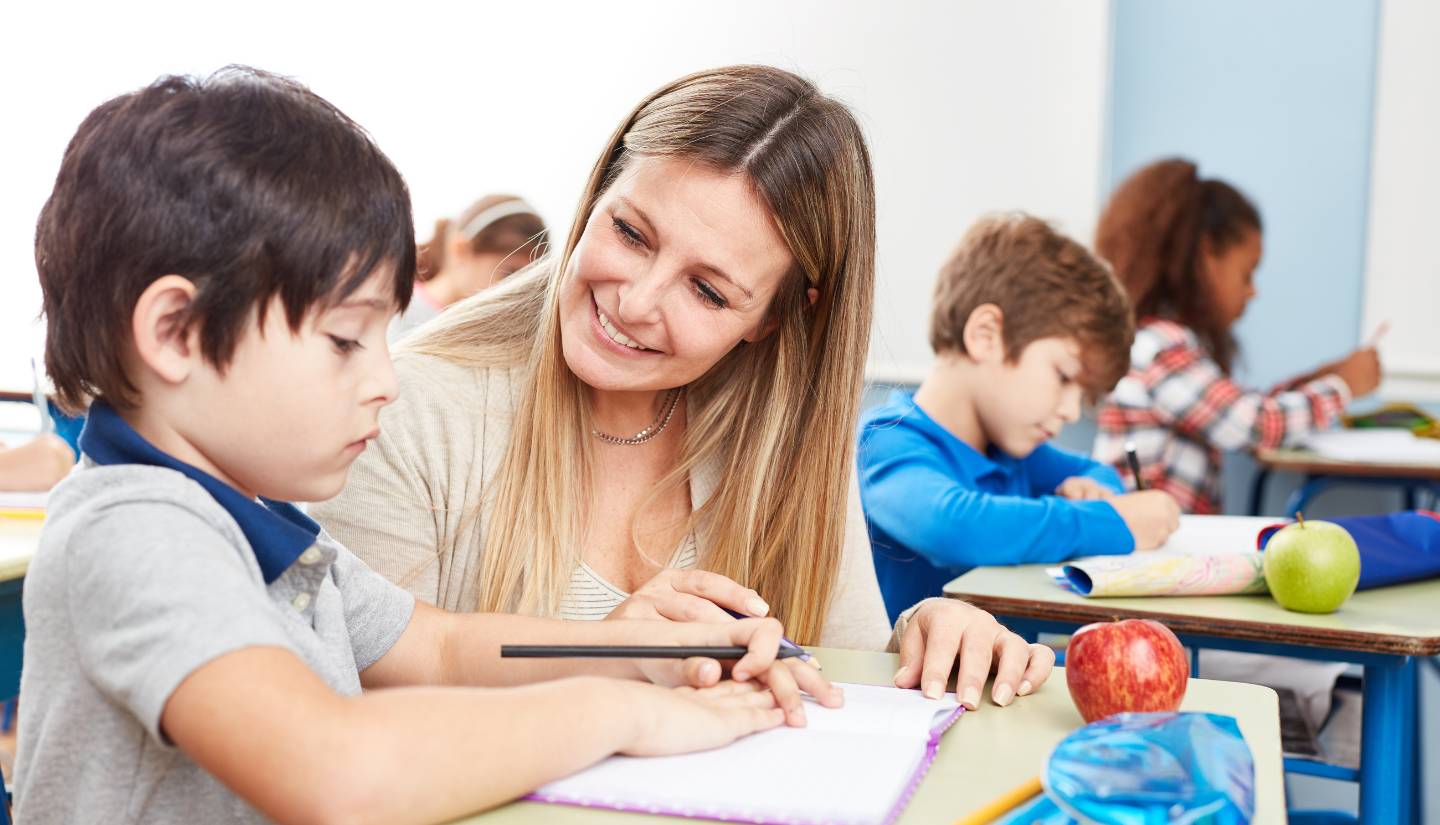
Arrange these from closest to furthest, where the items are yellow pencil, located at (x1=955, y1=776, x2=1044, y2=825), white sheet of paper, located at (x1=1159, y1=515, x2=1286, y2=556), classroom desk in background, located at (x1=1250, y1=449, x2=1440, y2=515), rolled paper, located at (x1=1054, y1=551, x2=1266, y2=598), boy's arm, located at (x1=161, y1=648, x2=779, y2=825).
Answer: boy's arm, located at (x1=161, y1=648, x2=779, y2=825) → yellow pencil, located at (x1=955, y1=776, x2=1044, y2=825) → rolled paper, located at (x1=1054, y1=551, x2=1266, y2=598) → white sheet of paper, located at (x1=1159, y1=515, x2=1286, y2=556) → classroom desk in background, located at (x1=1250, y1=449, x2=1440, y2=515)

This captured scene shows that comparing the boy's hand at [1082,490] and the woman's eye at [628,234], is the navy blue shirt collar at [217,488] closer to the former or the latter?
the woman's eye at [628,234]

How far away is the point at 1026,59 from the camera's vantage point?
381 centimetres

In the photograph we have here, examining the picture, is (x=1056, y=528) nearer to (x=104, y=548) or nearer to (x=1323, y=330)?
(x=104, y=548)

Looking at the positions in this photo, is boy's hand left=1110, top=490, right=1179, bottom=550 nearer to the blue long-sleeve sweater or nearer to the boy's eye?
the blue long-sleeve sweater

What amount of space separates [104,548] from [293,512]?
0.77 feet

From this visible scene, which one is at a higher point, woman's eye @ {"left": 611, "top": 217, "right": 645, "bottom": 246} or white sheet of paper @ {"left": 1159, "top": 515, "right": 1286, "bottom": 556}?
woman's eye @ {"left": 611, "top": 217, "right": 645, "bottom": 246}

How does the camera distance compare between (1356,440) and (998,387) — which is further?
(1356,440)

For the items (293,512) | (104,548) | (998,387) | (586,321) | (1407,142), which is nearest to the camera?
(104,548)

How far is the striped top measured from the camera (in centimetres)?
139

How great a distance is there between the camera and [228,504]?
81cm

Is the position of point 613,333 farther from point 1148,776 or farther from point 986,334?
point 986,334

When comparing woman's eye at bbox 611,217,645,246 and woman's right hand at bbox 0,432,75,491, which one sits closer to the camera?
woman's eye at bbox 611,217,645,246

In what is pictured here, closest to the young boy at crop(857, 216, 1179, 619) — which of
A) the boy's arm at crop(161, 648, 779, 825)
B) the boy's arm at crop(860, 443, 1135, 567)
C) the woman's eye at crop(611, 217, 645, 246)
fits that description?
the boy's arm at crop(860, 443, 1135, 567)

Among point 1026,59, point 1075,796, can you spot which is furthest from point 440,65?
point 1075,796
